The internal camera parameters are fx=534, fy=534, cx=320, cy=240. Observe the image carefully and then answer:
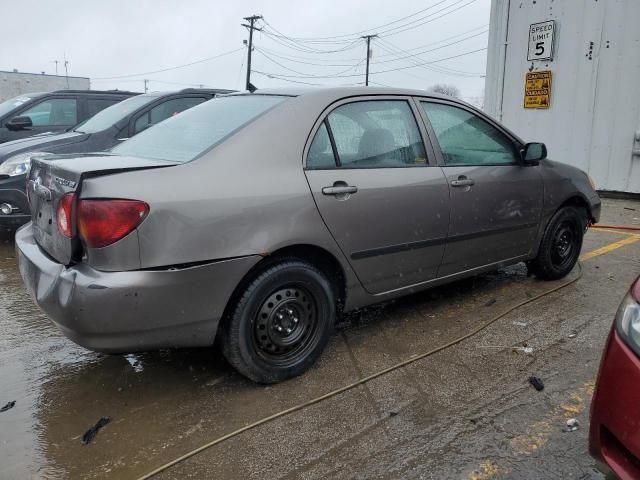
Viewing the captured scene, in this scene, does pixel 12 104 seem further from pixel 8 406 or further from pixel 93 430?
pixel 93 430

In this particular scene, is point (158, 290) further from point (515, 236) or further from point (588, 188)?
point (588, 188)

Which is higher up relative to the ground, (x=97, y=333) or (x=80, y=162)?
(x=80, y=162)

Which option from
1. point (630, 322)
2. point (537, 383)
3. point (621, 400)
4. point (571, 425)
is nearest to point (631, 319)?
point (630, 322)

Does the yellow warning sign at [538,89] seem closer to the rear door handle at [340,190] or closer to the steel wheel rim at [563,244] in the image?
the steel wheel rim at [563,244]

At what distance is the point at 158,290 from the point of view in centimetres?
236

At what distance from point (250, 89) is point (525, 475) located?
286cm

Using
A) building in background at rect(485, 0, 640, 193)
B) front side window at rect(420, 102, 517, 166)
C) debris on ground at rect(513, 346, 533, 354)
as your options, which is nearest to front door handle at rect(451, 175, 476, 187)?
front side window at rect(420, 102, 517, 166)

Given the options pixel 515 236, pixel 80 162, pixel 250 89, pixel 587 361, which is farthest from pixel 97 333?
pixel 515 236

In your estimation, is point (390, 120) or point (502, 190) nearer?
point (390, 120)

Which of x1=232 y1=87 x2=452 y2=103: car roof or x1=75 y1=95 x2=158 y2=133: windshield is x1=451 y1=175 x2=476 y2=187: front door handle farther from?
x1=75 y1=95 x2=158 y2=133: windshield

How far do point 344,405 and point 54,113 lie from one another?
6.92 m

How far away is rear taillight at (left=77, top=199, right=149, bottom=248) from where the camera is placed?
7.50 feet

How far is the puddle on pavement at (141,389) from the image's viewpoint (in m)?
2.36

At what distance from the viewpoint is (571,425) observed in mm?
2521
